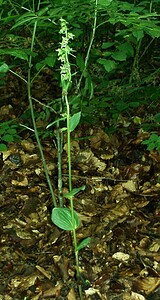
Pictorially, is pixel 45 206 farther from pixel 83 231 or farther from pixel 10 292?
pixel 10 292

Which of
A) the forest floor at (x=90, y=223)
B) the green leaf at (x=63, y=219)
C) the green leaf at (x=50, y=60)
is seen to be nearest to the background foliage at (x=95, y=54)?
the green leaf at (x=50, y=60)

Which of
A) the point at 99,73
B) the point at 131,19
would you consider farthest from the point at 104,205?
the point at 131,19

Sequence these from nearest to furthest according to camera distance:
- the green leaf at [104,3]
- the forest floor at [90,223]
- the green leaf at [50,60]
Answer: the green leaf at [104,3] → the green leaf at [50,60] → the forest floor at [90,223]

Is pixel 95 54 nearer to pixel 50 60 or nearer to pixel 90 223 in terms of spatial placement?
pixel 50 60

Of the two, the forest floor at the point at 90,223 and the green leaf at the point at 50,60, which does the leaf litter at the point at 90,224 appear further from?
the green leaf at the point at 50,60

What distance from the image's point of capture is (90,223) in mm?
2689

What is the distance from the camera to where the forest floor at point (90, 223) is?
2369 millimetres

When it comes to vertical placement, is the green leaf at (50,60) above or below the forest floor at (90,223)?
above

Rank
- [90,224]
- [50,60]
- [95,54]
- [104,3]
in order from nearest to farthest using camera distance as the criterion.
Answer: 1. [104,3]
2. [50,60]
3. [90,224]
4. [95,54]

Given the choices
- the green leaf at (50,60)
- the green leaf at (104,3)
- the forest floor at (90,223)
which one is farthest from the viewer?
→ the forest floor at (90,223)

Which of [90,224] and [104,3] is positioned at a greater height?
[104,3]

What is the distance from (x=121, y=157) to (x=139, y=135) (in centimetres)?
25

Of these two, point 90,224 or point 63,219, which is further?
point 90,224

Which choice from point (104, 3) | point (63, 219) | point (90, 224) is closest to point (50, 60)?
point (104, 3)
